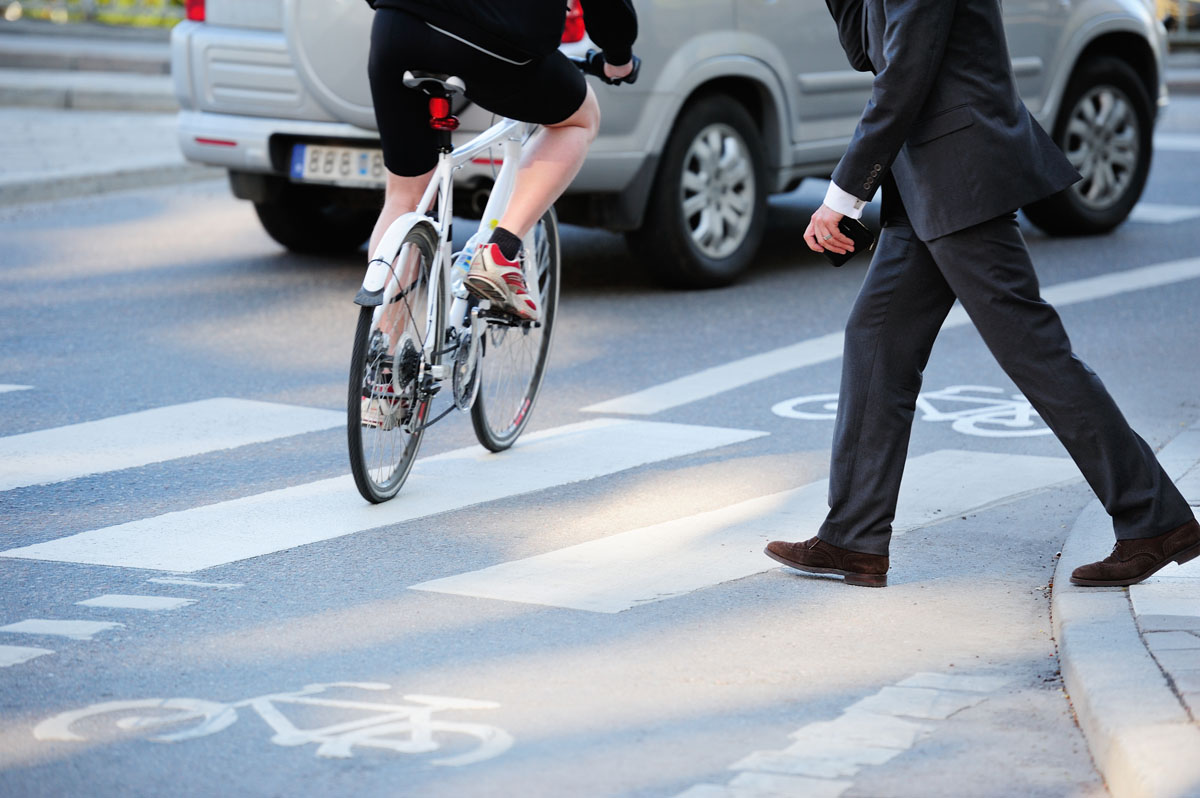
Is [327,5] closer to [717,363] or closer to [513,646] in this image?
[717,363]

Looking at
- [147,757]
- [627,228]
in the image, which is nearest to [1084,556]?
[147,757]

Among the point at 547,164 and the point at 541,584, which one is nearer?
the point at 541,584

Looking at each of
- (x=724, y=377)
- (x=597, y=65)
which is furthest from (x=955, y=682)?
(x=724, y=377)

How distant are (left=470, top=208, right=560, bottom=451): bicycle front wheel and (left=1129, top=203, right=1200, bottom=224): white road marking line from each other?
5.81m

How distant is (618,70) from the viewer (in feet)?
18.6

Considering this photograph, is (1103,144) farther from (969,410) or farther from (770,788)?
(770,788)

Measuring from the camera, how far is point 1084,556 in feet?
14.9

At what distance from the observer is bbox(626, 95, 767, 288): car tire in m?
8.48

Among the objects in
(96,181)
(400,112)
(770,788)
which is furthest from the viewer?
(96,181)

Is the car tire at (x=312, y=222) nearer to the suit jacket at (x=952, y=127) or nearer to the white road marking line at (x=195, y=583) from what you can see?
the white road marking line at (x=195, y=583)

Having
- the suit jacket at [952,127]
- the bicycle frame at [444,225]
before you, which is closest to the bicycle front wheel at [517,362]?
the bicycle frame at [444,225]

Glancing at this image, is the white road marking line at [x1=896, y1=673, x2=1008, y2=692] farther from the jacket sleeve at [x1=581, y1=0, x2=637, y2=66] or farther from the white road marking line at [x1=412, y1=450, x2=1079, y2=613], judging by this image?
the jacket sleeve at [x1=581, y1=0, x2=637, y2=66]

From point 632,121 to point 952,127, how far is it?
4.08 m

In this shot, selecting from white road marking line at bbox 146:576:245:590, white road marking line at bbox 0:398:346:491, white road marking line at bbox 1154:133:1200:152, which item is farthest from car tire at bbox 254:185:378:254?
white road marking line at bbox 1154:133:1200:152
